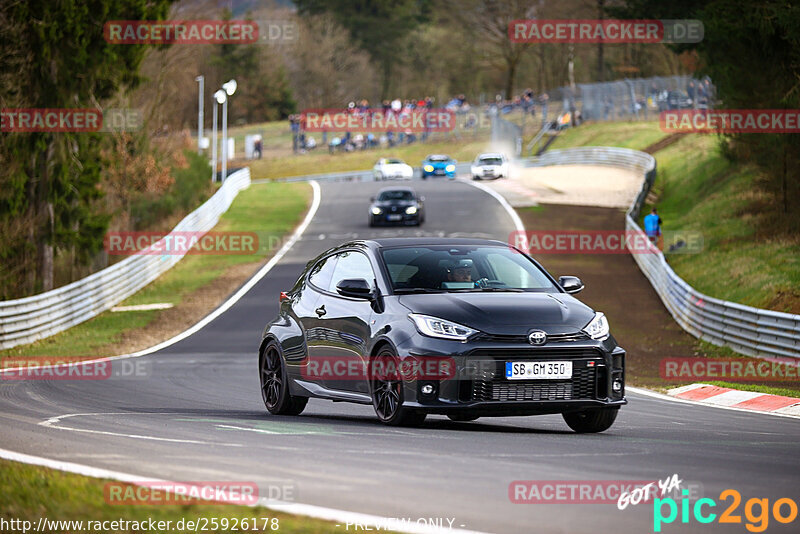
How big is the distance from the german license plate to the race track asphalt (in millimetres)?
470

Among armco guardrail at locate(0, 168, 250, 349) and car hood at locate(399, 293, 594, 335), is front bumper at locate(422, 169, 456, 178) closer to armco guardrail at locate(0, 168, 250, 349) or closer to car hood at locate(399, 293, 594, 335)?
armco guardrail at locate(0, 168, 250, 349)

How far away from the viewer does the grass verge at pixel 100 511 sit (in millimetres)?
6070

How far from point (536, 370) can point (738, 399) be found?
635 centimetres

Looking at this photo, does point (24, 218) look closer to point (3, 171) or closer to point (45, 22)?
point (3, 171)

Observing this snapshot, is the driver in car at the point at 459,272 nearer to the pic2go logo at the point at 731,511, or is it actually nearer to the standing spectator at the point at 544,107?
the pic2go logo at the point at 731,511

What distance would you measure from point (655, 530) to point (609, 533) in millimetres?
250

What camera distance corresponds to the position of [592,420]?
36.0 feet

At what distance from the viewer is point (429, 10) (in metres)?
141

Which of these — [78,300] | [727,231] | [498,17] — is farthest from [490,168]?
[78,300]

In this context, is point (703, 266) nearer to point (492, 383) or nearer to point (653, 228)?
point (653, 228)

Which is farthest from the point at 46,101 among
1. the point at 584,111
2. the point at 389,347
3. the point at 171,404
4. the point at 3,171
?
the point at 584,111

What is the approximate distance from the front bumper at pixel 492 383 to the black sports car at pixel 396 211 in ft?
129

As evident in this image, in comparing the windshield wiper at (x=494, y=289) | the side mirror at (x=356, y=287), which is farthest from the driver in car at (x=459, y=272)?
the side mirror at (x=356, y=287)

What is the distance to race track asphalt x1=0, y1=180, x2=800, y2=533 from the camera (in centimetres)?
684
